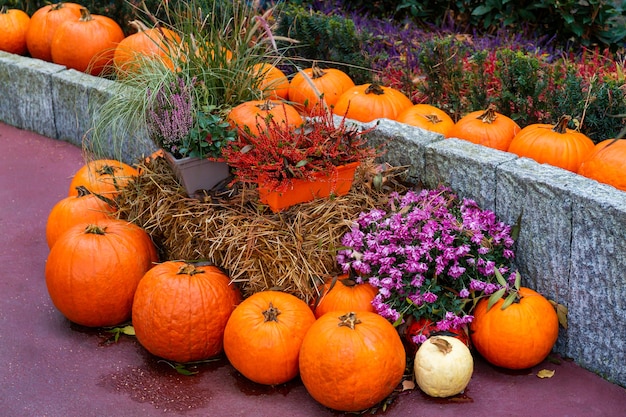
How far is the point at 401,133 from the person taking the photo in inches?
168

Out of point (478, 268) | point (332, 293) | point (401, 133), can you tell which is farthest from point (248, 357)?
point (401, 133)

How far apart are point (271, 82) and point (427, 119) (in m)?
1.00

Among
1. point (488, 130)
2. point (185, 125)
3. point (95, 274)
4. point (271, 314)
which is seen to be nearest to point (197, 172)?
point (185, 125)

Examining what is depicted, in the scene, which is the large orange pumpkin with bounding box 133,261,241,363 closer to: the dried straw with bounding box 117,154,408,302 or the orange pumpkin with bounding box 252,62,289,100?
the dried straw with bounding box 117,154,408,302

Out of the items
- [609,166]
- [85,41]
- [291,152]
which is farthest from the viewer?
[85,41]

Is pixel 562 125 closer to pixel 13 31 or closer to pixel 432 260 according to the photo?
pixel 432 260

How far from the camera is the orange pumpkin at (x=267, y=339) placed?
3.52 meters

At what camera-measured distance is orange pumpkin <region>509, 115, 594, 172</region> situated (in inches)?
156

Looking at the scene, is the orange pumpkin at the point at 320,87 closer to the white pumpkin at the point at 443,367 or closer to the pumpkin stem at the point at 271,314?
the pumpkin stem at the point at 271,314

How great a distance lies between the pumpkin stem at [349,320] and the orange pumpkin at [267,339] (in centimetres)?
26

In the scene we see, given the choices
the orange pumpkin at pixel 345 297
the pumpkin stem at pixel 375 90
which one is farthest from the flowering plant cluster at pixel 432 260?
the pumpkin stem at pixel 375 90

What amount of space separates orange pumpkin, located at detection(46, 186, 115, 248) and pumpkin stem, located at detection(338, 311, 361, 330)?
179 cm

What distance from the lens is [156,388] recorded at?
11.9 ft

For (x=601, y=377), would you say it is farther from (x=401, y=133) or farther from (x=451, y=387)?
(x=401, y=133)
